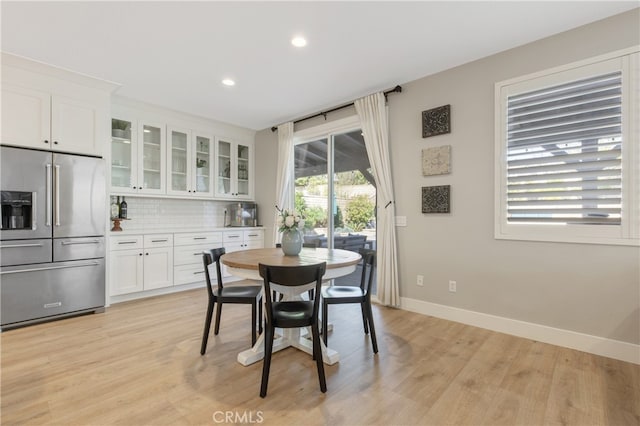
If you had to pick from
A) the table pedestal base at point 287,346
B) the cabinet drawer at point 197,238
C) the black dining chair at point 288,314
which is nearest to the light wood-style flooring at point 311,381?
the table pedestal base at point 287,346

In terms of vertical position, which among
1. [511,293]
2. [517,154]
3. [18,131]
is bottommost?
[511,293]

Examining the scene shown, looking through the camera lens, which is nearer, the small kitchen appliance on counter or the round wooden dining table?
the round wooden dining table

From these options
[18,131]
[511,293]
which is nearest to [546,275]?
[511,293]

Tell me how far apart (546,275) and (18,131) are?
5.25 metres

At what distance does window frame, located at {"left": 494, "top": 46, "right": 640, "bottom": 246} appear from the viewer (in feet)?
7.63

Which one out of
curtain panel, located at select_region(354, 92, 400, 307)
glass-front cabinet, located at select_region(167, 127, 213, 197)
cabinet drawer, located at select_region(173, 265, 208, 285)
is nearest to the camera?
curtain panel, located at select_region(354, 92, 400, 307)

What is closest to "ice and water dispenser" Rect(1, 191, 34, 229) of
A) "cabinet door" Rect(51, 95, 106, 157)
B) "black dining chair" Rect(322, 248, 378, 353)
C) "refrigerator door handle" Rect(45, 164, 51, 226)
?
"refrigerator door handle" Rect(45, 164, 51, 226)

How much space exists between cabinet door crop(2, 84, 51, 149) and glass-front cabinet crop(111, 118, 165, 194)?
2.72 ft

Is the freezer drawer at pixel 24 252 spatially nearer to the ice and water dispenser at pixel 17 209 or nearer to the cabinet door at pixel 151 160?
the ice and water dispenser at pixel 17 209

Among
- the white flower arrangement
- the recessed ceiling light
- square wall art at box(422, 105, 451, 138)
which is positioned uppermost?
the recessed ceiling light

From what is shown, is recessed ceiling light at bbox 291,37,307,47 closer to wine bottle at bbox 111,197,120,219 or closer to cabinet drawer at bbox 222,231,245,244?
cabinet drawer at bbox 222,231,245,244

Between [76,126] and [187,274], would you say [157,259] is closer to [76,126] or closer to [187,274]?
[187,274]

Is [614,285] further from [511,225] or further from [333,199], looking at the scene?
[333,199]

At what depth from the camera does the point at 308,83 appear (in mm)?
3605
